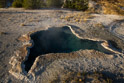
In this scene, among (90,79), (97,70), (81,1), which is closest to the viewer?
(90,79)

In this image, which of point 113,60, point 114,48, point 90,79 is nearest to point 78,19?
point 114,48

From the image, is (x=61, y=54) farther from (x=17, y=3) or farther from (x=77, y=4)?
(x=17, y=3)

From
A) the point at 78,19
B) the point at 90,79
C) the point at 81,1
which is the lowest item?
the point at 90,79

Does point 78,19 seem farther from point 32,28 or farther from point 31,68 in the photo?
point 31,68

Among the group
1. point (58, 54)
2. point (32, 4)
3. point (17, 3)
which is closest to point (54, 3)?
point (32, 4)

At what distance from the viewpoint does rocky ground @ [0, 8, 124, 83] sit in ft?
26.0

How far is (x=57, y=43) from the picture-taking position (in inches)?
464

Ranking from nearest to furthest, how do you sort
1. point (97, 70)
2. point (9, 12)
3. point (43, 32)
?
point (97, 70), point (43, 32), point (9, 12)

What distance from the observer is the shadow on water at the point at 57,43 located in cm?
1052

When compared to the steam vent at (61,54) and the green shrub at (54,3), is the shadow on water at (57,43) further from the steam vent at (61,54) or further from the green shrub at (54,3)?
the green shrub at (54,3)

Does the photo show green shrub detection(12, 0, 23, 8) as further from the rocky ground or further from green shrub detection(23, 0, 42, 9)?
the rocky ground

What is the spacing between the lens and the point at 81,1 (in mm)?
21141

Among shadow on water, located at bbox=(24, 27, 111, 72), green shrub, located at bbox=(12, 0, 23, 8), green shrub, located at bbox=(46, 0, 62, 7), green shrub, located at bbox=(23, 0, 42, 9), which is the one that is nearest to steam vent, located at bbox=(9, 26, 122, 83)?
shadow on water, located at bbox=(24, 27, 111, 72)

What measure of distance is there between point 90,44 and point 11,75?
7550mm
